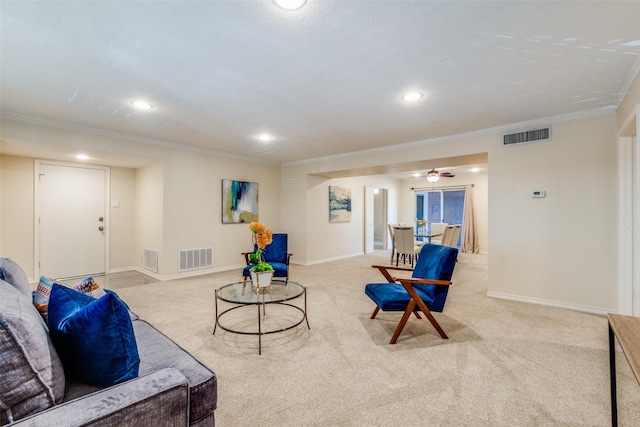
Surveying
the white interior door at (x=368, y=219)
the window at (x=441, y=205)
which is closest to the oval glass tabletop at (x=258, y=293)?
the white interior door at (x=368, y=219)

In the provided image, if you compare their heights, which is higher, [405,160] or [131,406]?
[405,160]

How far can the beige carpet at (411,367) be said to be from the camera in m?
1.70

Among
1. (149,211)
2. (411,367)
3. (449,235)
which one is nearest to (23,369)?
(411,367)

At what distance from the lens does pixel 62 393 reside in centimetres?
103

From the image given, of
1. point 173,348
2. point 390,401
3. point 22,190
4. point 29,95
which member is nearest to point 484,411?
point 390,401

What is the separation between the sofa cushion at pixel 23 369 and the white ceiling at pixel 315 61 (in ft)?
5.57

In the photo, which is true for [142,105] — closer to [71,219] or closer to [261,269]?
[261,269]

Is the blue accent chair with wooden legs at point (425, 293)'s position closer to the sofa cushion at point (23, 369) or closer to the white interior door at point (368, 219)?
the sofa cushion at point (23, 369)

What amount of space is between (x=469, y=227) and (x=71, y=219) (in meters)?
9.13

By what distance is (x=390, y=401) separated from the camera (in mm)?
1797

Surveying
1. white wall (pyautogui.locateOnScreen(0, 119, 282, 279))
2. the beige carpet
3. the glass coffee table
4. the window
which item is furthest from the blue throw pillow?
the window

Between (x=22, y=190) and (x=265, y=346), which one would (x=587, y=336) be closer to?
(x=265, y=346)

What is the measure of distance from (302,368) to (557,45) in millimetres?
2931

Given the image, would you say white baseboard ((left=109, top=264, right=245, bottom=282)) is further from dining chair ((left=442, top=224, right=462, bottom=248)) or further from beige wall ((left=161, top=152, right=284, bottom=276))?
dining chair ((left=442, top=224, right=462, bottom=248))
